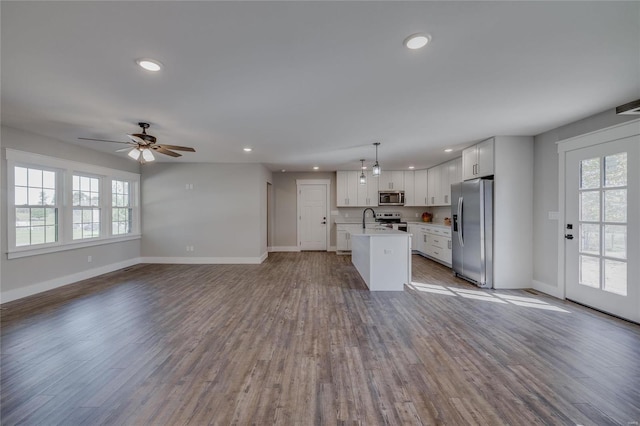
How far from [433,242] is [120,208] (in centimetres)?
749

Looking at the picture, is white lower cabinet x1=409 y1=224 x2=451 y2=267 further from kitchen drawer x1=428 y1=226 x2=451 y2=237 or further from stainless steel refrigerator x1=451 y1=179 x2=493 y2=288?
stainless steel refrigerator x1=451 y1=179 x2=493 y2=288

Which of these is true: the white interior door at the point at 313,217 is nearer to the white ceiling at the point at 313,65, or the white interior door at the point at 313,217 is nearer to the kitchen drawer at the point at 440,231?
the kitchen drawer at the point at 440,231

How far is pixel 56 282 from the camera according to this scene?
14.0ft

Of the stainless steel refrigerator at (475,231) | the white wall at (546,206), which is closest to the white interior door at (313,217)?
the stainless steel refrigerator at (475,231)

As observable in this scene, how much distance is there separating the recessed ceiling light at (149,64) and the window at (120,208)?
4.68m

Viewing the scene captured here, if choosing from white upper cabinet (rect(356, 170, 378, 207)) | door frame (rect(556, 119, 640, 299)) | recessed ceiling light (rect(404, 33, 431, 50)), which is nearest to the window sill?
recessed ceiling light (rect(404, 33, 431, 50))

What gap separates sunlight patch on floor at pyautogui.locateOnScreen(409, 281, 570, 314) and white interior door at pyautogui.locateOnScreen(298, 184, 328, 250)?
388 centimetres

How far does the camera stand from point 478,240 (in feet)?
14.1

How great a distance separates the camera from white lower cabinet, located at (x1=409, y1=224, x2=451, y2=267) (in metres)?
5.75

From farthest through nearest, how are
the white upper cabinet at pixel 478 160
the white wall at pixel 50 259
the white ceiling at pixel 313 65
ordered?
the white upper cabinet at pixel 478 160 < the white wall at pixel 50 259 < the white ceiling at pixel 313 65

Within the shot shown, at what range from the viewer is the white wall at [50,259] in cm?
364

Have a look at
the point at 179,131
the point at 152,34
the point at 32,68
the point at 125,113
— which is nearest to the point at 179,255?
the point at 179,131

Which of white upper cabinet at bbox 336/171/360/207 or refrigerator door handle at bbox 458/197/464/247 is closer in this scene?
refrigerator door handle at bbox 458/197/464/247

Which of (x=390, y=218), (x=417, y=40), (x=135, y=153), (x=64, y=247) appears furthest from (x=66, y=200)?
(x=390, y=218)
